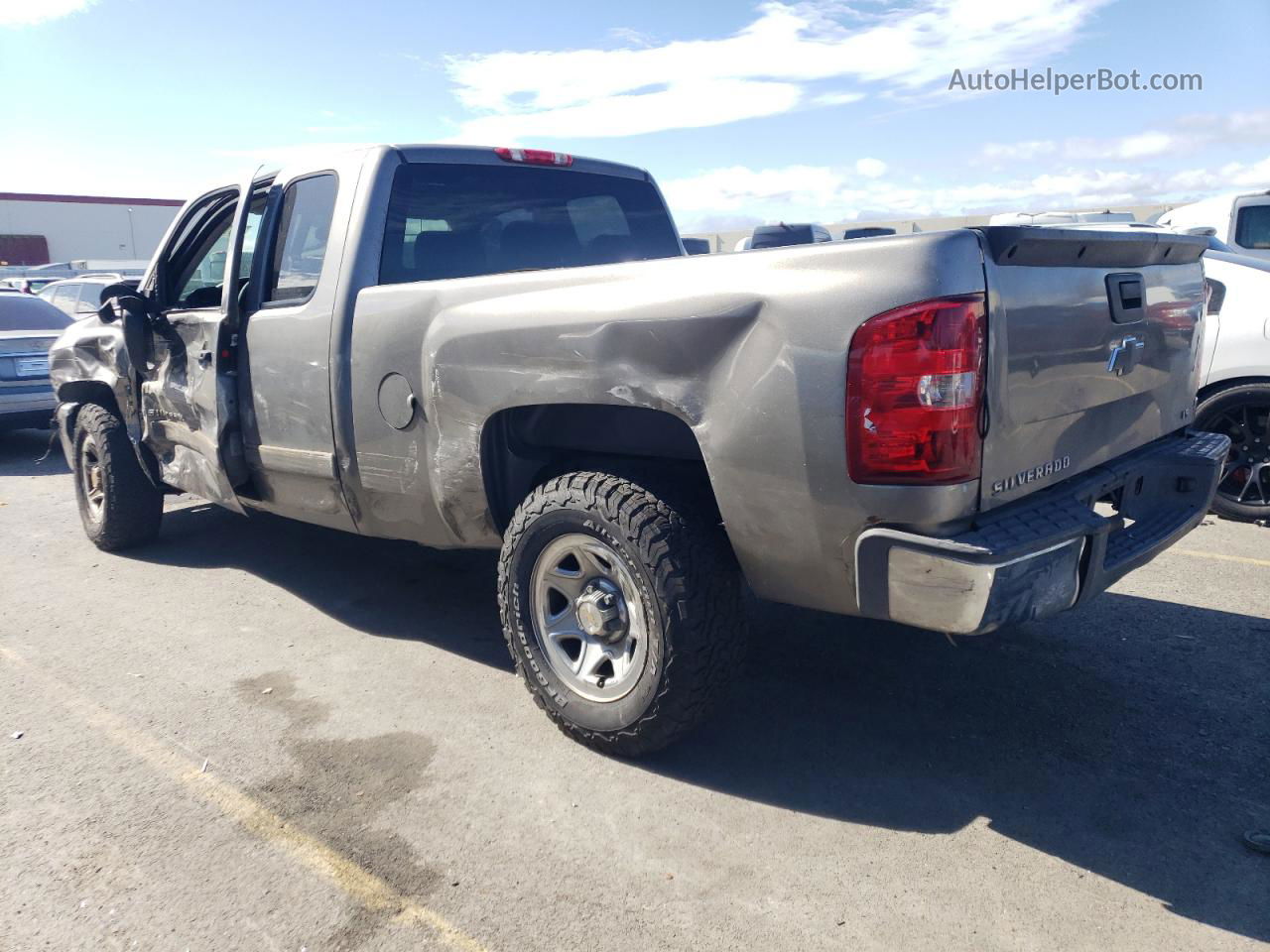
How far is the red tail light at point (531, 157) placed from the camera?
14.4 ft

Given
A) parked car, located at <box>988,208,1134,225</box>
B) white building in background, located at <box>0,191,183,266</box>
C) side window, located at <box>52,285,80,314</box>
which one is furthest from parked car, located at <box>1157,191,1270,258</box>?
white building in background, located at <box>0,191,183,266</box>

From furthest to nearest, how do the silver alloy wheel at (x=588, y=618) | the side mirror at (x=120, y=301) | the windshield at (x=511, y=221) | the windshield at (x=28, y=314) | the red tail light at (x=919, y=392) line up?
the windshield at (x=28, y=314) < the side mirror at (x=120, y=301) < the windshield at (x=511, y=221) < the silver alloy wheel at (x=588, y=618) < the red tail light at (x=919, y=392)

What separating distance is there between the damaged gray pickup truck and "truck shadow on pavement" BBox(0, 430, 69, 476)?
16.8ft

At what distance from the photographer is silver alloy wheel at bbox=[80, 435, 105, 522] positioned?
227 inches

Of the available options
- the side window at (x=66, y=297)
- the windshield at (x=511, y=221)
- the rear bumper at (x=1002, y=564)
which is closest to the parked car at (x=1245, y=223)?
the windshield at (x=511, y=221)

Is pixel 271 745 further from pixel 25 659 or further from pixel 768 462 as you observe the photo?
pixel 768 462

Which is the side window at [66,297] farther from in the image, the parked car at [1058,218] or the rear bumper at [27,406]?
the parked car at [1058,218]

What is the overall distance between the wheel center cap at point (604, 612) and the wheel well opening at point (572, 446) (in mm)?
402

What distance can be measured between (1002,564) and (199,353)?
3.72 m

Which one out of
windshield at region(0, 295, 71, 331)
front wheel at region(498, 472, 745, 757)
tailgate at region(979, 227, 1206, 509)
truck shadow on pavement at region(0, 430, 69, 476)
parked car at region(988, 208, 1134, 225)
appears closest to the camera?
tailgate at region(979, 227, 1206, 509)

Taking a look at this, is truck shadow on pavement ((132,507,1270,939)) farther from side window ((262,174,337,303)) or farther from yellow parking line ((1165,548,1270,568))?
side window ((262,174,337,303))

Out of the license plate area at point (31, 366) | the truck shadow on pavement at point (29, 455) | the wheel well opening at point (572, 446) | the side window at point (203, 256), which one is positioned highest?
the side window at point (203, 256)

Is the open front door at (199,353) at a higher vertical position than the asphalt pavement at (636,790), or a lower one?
higher

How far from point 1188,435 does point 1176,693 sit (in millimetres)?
981
